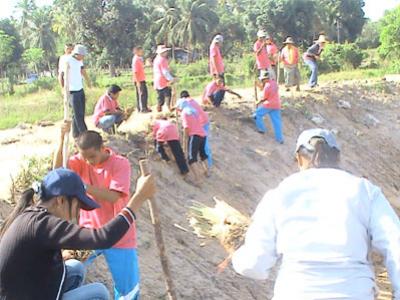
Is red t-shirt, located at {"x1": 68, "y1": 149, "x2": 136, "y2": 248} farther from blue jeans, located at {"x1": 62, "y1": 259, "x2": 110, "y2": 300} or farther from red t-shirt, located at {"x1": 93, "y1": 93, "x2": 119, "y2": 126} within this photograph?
red t-shirt, located at {"x1": 93, "y1": 93, "x2": 119, "y2": 126}

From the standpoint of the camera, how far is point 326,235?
3.03 m

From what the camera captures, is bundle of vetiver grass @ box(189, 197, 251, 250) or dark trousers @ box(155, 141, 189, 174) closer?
bundle of vetiver grass @ box(189, 197, 251, 250)

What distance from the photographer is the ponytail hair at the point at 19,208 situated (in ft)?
12.0

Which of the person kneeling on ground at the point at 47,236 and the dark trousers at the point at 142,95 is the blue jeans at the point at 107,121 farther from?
the person kneeling on ground at the point at 47,236

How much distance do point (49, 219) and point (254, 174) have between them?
10.4 m

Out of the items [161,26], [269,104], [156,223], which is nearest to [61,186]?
[156,223]

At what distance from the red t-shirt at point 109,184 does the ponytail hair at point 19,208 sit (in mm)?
1337

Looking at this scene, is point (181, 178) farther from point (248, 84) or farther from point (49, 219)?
point (248, 84)

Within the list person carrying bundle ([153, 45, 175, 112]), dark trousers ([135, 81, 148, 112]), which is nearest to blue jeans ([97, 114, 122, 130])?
person carrying bundle ([153, 45, 175, 112])

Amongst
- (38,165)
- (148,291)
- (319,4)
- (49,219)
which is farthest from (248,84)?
(319,4)

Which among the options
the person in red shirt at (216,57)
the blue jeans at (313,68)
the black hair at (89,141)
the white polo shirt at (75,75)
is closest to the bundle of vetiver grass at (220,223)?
the white polo shirt at (75,75)

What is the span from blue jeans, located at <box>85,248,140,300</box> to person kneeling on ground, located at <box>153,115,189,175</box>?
5708 mm

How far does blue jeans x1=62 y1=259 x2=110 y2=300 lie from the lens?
154 inches

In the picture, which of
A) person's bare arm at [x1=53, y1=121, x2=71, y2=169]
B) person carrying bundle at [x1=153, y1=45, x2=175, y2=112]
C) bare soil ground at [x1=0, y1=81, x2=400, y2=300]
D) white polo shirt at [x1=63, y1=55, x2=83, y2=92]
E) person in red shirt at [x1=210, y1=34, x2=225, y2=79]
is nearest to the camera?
person's bare arm at [x1=53, y1=121, x2=71, y2=169]
